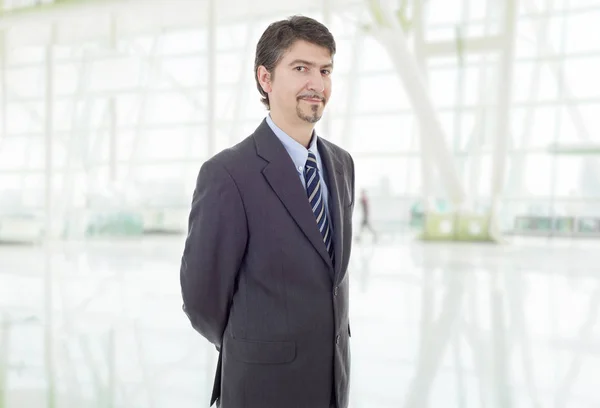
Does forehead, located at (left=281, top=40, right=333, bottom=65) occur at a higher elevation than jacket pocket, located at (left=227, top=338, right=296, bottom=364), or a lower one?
higher

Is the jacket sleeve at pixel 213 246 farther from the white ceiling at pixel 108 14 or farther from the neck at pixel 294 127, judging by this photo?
the white ceiling at pixel 108 14

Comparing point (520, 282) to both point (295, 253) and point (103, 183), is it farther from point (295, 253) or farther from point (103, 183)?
point (103, 183)

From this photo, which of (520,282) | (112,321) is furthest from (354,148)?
(112,321)

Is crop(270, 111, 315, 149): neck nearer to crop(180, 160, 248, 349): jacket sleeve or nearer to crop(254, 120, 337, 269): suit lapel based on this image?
crop(254, 120, 337, 269): suit lapel

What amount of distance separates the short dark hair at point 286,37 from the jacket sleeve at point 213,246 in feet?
1.15

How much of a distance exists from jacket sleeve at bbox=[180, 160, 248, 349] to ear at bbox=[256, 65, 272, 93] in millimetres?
295

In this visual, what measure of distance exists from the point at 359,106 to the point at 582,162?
28.7 feet

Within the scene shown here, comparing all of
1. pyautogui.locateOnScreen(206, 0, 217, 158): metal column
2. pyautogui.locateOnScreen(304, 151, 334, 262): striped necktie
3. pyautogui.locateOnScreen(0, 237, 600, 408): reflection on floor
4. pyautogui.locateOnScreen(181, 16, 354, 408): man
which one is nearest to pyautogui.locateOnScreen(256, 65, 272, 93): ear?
pyautogui.locateOnScreen(181, 16, 354, 408): man

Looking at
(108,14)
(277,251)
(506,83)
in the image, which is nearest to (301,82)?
(277,251)

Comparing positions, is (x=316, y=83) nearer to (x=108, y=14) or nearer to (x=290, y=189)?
(x=290, y=189)

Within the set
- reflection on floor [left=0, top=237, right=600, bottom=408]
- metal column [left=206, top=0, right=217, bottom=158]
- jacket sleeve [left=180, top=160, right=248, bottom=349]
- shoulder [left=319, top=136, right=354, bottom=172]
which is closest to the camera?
jacket sleeve [left=180, top=160, right=248, bottom=349]

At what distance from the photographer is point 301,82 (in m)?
1.60

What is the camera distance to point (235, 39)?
26.7 metres

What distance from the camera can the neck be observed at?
1656mm
